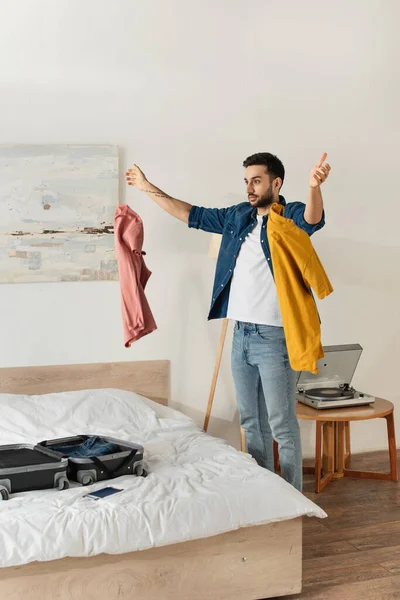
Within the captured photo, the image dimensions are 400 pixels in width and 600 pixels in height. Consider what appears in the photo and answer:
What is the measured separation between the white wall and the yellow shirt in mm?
1127

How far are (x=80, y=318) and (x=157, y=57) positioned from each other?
1.37m

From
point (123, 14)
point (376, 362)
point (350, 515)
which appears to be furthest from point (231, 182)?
point (350, 515)

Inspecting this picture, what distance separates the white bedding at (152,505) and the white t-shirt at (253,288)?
21.7 inches

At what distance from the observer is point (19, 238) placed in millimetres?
3582

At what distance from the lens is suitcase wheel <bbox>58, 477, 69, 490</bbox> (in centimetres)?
256

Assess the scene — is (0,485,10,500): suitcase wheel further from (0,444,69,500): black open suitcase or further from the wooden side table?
the wooden side table

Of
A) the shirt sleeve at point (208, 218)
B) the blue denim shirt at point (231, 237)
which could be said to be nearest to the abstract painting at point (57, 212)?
the shirt sleeve at point (208, 218)

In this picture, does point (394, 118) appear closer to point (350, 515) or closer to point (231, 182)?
point (231, 182)

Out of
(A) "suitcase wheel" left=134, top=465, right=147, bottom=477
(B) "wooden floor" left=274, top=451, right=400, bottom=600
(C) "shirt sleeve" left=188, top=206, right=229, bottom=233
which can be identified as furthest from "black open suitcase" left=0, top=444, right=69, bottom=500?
(C) "shirt sleeve" left=188, top=206, right=229, bottom=233

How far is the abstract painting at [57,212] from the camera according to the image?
11.7ft

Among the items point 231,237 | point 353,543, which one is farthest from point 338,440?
point 231,237

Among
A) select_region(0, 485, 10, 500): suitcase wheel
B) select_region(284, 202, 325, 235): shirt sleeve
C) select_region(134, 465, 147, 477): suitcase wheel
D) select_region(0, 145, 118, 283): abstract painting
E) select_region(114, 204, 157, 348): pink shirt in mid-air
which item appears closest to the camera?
select_region(0, 485, 10, 500): suitcase wheel

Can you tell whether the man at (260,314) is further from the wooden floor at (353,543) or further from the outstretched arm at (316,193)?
the wooden floor at (353,543)

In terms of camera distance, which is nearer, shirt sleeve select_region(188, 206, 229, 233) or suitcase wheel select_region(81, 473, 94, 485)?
suitcase wheel select_region(81, 473, 94, 485)
